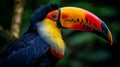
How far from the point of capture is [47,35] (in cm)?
507

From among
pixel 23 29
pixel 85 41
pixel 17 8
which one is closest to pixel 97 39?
pixel 85 41

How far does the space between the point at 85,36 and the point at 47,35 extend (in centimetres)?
165

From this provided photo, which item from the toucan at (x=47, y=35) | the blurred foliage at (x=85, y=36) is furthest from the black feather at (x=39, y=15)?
the blurred foliage at (x=85, y=36)

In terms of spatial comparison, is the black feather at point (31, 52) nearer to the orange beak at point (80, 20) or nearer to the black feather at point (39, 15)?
the black feather at point (39, 15)

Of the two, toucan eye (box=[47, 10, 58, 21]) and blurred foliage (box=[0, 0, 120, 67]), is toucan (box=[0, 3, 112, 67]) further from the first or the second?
blurred foliage (box=[0, 0, 120, 67])

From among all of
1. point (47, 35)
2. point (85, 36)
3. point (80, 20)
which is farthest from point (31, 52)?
point (85, 36)

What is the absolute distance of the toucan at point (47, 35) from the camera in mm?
5016

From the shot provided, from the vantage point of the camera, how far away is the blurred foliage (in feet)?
22.0

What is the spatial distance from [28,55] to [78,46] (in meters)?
1.92

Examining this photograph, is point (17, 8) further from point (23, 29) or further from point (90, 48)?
point (90, 48)

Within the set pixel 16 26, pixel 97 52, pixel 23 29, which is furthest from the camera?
pixel 97 52

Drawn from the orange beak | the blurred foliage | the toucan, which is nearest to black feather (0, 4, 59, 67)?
the toucan

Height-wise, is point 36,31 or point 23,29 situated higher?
point 36,31

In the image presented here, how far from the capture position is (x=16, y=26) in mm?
5336
